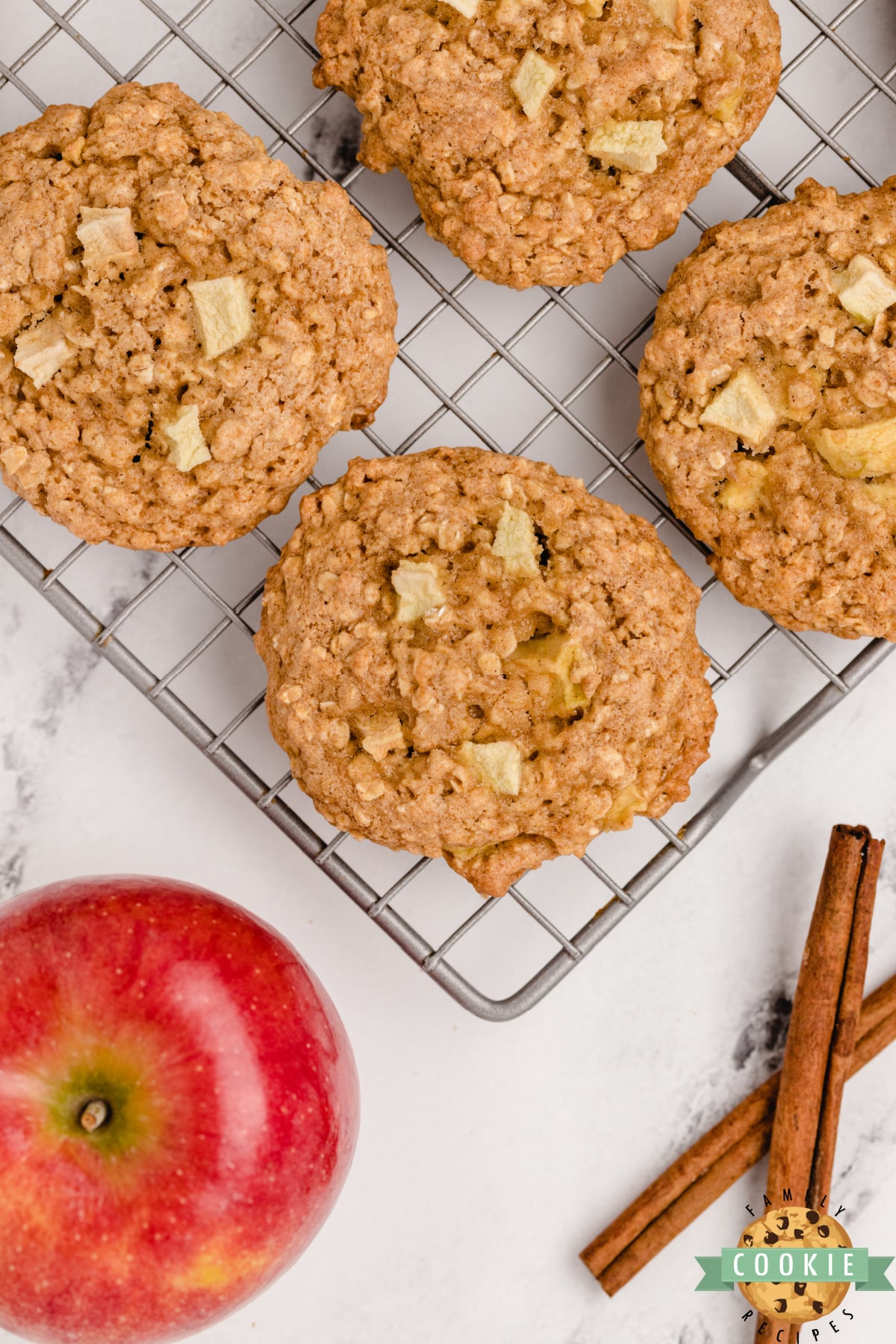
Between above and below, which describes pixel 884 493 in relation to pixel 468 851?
above

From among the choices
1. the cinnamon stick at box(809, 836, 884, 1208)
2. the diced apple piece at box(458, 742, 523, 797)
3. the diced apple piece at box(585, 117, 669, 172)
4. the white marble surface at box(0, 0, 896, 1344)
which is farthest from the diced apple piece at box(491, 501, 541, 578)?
the cinnamon stick at box(809, 836, 884, 1208)

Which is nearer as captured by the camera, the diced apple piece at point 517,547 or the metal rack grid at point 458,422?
the diced apple piece at point 517,547

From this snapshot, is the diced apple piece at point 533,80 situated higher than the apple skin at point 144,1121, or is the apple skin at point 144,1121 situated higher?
the diced apple piece at point 533,80

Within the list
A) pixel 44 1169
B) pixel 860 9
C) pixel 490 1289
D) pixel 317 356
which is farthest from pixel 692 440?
pixel 490 1289

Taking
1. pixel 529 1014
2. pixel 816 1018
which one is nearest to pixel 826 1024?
pixel 816 1018

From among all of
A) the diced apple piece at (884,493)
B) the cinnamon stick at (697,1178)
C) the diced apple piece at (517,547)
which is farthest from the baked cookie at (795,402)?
the cinnamon stick at (697,1178)

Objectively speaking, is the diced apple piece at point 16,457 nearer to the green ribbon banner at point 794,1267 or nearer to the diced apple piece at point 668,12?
the diced apple piece at point 668,12

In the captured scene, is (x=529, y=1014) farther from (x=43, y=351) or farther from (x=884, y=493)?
(x=43, y=351)

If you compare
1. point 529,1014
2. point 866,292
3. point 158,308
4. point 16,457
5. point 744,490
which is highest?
point 866,292

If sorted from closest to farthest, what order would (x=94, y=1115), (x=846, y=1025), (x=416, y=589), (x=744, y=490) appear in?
(x=94, y=1115) < (x=416, y=589) < (x=744, y=490) < (x=846, y=1025)
